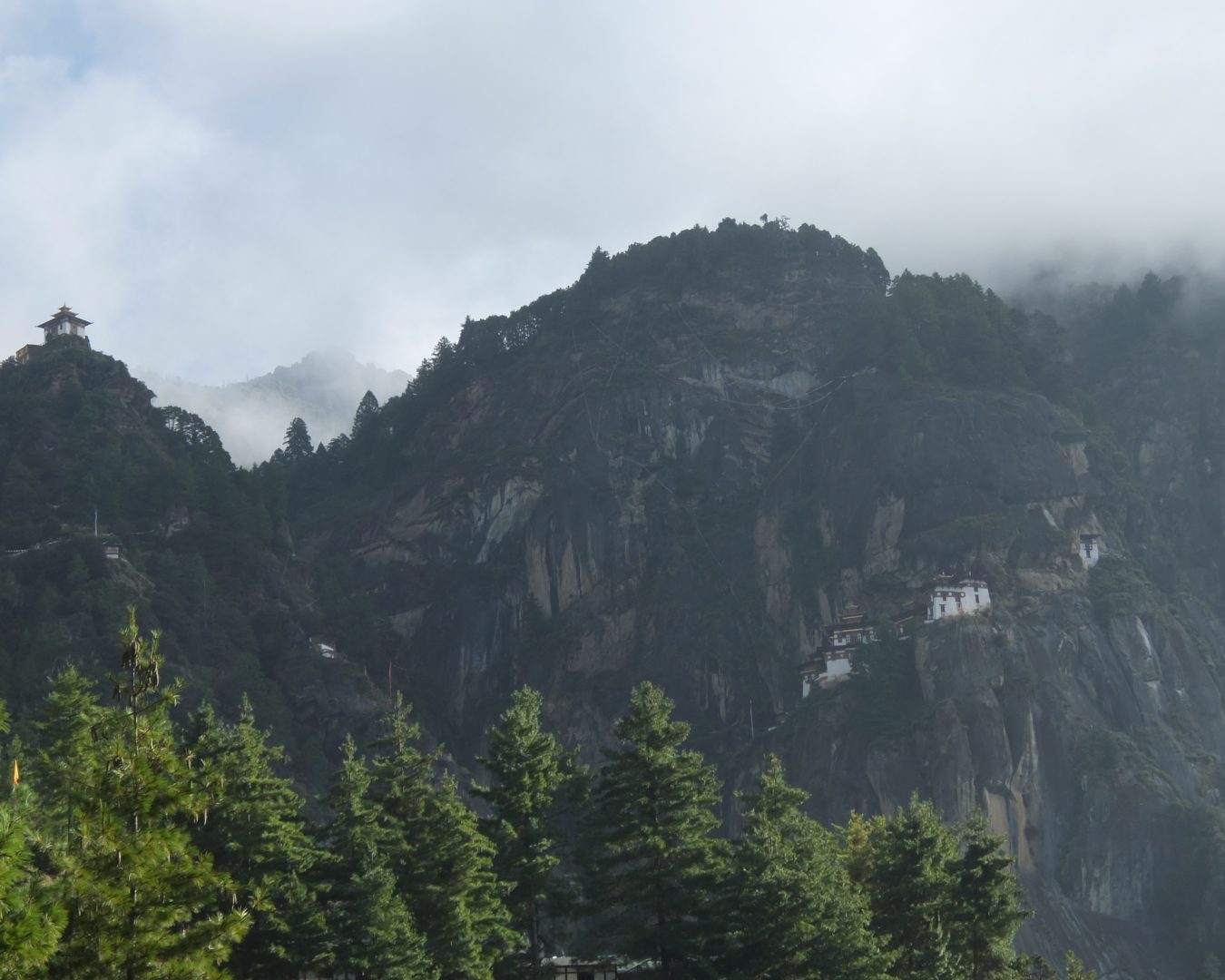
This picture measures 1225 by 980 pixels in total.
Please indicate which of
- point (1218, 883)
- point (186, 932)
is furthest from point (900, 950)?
point (1218, 883)

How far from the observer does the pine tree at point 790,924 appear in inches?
1681

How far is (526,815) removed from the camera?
47.5m

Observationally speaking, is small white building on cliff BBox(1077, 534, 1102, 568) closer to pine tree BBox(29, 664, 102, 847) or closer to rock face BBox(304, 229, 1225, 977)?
rock face BBox(304, 229, 1225, 977)

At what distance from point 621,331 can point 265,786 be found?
10014cm

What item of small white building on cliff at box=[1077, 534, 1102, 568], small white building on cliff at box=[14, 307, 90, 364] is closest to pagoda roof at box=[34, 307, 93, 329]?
small white building on cliff at box=[14, 307, 90, 364]

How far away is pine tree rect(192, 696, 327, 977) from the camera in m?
40.8

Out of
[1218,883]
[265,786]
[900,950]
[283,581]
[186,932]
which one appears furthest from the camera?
[283,581]

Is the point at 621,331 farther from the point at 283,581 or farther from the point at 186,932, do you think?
the point at 186,932

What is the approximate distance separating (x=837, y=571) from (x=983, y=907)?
69.8 m

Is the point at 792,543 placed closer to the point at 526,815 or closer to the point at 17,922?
the point at 526,815

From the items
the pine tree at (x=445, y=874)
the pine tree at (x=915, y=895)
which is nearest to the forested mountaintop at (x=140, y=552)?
the pine tree at (x=445, y=874)

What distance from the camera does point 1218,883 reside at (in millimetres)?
96562

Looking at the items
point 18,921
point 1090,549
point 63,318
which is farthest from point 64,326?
point 18,921

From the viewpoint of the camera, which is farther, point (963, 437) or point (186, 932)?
point (963, 437)
